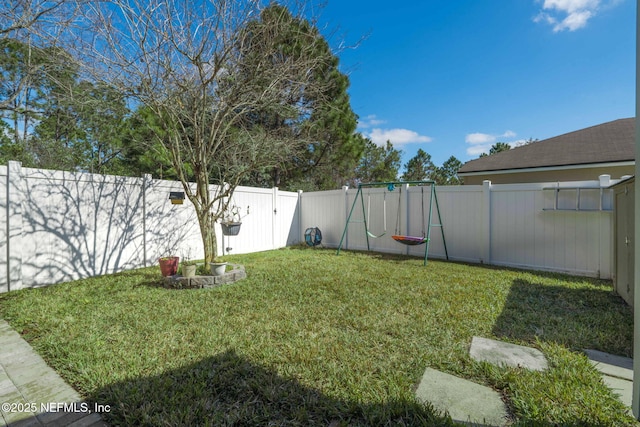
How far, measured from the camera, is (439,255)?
6383 mm

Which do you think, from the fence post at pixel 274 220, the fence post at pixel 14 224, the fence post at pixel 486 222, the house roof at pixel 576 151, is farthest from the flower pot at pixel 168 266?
the house roof at pixel 576 151

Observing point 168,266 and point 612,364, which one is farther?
point 168,266

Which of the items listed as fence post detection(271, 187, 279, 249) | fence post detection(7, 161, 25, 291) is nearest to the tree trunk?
fence post detection(7, 161, 25, 291)

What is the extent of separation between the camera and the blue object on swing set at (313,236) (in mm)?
8062

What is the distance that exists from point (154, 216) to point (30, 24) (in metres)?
3.39

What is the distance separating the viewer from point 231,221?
591cm

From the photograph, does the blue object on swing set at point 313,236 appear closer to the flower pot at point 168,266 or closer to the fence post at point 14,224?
the flower pot at point 168,266

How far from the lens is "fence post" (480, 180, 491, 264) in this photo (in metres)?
5.66

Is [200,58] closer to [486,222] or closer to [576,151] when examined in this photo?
[486,222]

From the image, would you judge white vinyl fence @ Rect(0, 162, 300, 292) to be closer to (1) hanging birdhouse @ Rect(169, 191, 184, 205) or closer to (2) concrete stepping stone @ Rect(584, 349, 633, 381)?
(1) hanging birdhouse @ Rect(169, 191, 184, 205)

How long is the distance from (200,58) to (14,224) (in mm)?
3547

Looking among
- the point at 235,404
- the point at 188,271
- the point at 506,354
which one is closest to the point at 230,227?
the point at 188,271

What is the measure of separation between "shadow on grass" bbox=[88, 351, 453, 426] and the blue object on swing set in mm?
6132

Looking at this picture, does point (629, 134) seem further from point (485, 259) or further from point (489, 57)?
point (485, 259)
